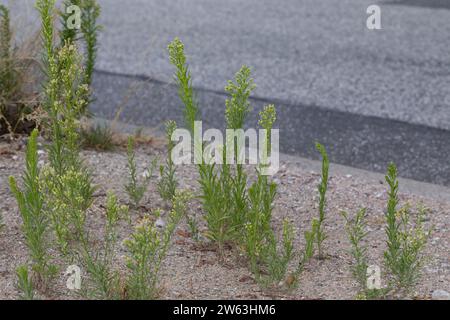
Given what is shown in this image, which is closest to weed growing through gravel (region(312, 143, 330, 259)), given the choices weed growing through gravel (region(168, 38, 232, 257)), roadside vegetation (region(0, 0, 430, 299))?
roadside vegetation (region(0, 0, 430, 299))

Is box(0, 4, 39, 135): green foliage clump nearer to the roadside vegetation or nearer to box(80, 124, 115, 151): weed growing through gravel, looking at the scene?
box(80, 124, 115, 151): weed growing through gravel

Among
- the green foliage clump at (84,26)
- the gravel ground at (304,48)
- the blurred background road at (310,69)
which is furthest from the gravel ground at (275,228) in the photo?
the gravel ground at (304,48)

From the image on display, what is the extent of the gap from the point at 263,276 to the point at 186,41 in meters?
5.61

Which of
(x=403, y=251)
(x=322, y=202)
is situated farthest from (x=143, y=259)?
(x=403, y=251)

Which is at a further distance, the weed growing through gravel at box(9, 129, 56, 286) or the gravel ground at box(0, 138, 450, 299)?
the gravel ground at box(0, 138, 450, 299)

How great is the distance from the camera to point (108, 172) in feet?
16.0

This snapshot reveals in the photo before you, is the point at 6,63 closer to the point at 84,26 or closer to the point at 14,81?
the point at 14,81

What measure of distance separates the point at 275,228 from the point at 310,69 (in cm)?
397

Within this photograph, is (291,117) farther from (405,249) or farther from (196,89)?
(405,249)

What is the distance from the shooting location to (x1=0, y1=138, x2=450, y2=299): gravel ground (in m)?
3.56

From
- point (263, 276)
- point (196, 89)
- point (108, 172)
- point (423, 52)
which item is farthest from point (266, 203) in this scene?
point (423, 52)

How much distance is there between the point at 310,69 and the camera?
7.98m

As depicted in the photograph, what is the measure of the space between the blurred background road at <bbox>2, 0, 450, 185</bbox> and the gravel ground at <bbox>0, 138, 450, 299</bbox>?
0.92m

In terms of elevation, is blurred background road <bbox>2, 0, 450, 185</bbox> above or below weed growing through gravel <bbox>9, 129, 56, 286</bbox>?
above
